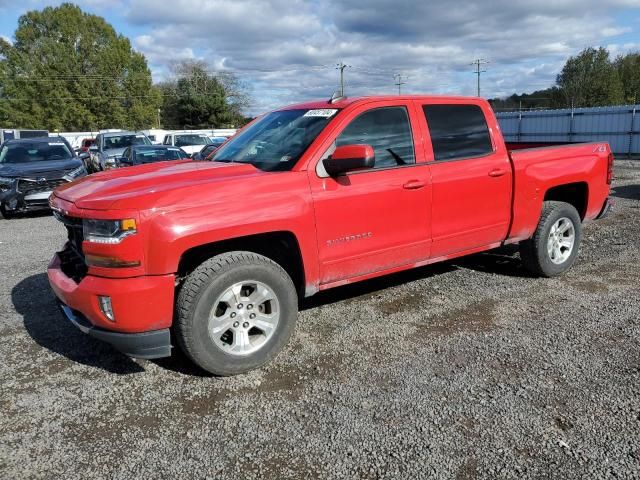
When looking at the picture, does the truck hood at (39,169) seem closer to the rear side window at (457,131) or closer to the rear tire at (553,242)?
the rear side window at (457,131)

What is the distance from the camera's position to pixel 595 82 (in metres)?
58.8

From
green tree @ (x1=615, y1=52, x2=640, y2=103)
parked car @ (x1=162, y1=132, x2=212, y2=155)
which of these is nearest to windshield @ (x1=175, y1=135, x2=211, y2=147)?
parked car @ (x1=162, y1=132, x2=212, y2=155)

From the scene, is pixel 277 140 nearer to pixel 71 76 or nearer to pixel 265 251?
pixel 265 251

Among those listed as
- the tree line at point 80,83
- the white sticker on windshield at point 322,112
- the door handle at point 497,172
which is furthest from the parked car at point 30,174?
the tree line at point 80,83

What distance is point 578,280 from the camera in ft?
18.5

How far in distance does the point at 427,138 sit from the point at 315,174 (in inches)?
48.9

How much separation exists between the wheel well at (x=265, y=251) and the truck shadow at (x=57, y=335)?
94 cm

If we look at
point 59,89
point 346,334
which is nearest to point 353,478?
point 346,334

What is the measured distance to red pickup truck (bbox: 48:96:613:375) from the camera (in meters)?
3.30

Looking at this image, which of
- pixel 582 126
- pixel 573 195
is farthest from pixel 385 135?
pixel 582 126

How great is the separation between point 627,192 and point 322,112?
33.7 feet

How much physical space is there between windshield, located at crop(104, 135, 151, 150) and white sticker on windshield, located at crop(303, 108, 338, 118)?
626 inches

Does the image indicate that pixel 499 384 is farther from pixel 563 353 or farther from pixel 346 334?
pixel 346 334

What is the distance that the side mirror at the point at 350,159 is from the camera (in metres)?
3.74
